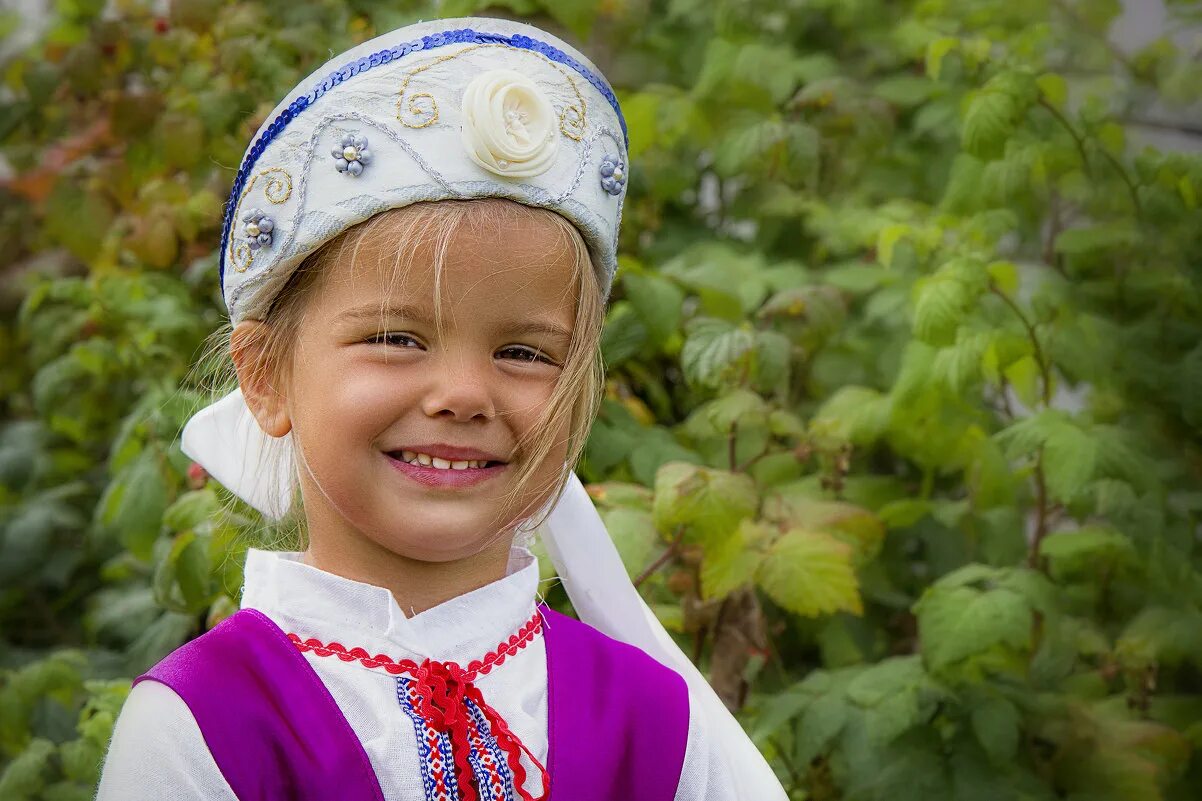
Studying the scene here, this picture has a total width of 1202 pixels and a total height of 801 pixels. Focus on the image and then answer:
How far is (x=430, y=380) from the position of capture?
1.15 m

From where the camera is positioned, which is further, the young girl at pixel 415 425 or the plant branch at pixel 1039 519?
the plant branch at pixel 1039 519

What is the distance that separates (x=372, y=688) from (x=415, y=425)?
0.74ft

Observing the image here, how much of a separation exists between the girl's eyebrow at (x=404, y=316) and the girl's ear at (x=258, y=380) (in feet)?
0.39

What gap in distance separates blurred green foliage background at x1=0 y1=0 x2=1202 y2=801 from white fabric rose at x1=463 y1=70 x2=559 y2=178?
2.02 feet

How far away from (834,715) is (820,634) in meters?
0.38

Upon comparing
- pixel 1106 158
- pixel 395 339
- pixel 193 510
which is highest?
pixel 395 339

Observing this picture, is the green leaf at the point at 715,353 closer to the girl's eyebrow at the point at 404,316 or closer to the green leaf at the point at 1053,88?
the girl's eyebrow at the point at 404,316

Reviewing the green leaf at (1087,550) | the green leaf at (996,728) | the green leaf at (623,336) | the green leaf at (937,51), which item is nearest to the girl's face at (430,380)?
the green leaf at (623,336)

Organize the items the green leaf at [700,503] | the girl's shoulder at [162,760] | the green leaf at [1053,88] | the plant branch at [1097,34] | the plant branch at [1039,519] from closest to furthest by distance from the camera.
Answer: the girl's shoulder at [162,760] → the green leaf at [700,503] → the plant branch at [1039,519] → the green leaf at [1053,88] → the plant branch at [1097,34]

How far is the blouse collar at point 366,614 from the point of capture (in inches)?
46.9

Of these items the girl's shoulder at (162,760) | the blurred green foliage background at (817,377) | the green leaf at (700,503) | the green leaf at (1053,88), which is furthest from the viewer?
the green leaf at (1053,88)

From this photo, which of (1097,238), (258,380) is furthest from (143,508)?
(1097,238)

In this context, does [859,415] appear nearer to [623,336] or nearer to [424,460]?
[623,336]

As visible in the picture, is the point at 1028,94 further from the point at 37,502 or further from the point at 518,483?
the point at 37,502
